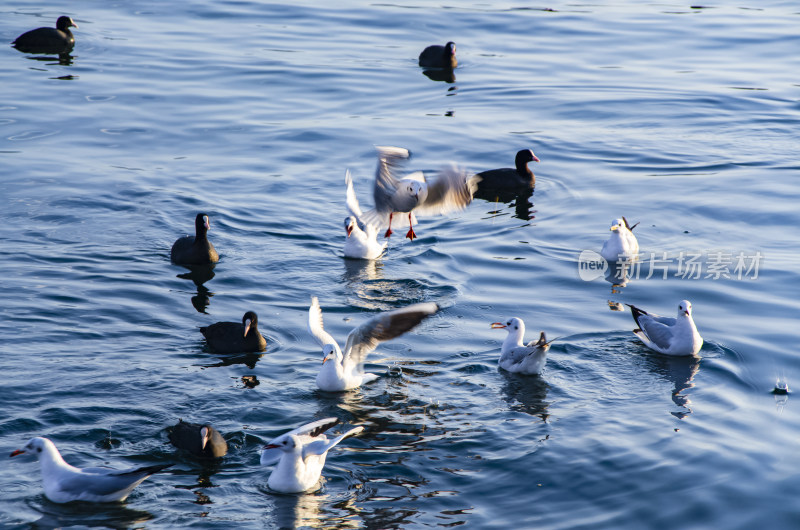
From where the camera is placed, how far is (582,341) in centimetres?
1328

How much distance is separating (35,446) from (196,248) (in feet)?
21.4

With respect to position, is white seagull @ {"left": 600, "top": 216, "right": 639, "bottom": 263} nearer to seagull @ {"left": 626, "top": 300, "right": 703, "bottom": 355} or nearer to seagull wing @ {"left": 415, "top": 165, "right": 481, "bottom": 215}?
seagull wing @ {"left": 415, "top": 165, "right": 481, "bottom": 215}

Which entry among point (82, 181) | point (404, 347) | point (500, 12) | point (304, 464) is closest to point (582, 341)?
point (404, 347)

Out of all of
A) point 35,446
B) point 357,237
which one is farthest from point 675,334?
point 35,446

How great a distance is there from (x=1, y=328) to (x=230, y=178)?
7.25 meters

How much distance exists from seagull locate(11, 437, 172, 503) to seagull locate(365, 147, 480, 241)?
6.81m

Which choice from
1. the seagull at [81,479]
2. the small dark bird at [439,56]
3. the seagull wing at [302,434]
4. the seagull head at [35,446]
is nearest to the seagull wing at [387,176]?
the seagull wing at [302,434]

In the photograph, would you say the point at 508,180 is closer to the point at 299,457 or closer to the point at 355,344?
the point at 355,344

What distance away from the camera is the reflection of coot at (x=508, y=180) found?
19.7m

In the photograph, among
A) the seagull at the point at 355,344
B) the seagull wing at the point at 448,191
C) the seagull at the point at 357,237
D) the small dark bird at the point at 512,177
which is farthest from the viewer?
the small dark bird at the point at 512,177

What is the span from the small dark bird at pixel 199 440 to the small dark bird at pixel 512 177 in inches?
413

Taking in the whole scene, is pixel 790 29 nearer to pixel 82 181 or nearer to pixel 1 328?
pixel 82 181
